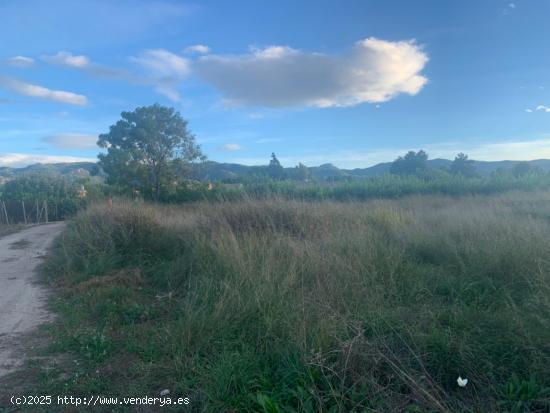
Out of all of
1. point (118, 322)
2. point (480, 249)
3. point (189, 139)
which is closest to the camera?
point (118, 322)

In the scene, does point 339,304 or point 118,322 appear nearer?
point 339,304

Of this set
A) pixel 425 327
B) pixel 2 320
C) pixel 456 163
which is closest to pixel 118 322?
pixel 2 320


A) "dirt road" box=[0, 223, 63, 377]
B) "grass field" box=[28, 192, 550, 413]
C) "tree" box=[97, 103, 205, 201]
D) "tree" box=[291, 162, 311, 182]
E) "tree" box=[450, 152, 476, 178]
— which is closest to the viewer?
"grass field" box=[28, 192, 550, 413]

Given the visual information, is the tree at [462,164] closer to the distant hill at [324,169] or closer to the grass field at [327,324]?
the distant hill at [324,169]

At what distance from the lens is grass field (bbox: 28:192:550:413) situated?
3.15 m

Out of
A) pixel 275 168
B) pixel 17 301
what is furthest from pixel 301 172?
pixel 17 301

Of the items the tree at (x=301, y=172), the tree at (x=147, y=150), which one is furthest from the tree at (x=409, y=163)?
the tree at (x=147, y=150)

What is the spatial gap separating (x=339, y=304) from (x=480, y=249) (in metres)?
3.02

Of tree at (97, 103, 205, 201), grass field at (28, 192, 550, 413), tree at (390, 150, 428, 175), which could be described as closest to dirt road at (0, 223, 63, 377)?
grass field at (28, 192, 550, 413)

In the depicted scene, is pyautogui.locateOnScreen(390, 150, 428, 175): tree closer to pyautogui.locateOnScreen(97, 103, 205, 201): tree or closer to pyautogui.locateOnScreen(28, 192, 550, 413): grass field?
pyautogui.locateOnScreen(97, 103, 205, 201): tree

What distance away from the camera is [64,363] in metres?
4.20

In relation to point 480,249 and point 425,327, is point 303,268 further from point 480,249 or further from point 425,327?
point 480,249

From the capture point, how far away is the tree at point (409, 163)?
40031 mm

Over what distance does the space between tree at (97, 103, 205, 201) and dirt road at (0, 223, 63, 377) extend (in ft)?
53.2
